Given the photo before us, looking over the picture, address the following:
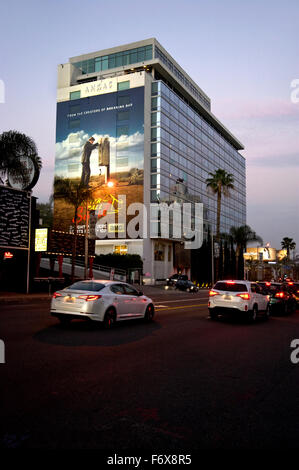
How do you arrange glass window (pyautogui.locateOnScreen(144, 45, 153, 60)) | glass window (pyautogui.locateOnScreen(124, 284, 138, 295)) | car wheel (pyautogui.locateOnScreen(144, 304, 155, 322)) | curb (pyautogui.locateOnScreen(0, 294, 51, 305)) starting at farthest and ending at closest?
glass window (pyautogui.locateOnScreen(144, 45, 153, 60)), curb (pyautogui.locateOnScreen(0, 294, 51, 305)), car wheel (pyautogui.locateOnScreen(144, 304, 155, 322)), glass window (pyautogui.locateOnScreen(124, 284, 138, 295))

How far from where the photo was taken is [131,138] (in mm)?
68500

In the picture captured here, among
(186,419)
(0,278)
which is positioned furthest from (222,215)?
(186,419)

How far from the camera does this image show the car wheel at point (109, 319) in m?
13.2

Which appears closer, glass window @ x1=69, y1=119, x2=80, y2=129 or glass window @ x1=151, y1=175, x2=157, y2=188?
glass window @ x1=151, y1=175, x2=157, y2=188

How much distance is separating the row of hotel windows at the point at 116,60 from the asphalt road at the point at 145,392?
71.4 m

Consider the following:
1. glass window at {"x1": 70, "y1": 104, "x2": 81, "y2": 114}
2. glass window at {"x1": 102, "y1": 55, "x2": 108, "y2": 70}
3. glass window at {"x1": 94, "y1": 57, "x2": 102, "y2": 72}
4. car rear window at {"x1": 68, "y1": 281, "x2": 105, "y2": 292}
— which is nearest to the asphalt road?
car rear window at {"x1": 68, "y1": 281, "x2": 105, "y2": 292}

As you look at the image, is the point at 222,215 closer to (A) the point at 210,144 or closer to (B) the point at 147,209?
(A) the point at 210,144

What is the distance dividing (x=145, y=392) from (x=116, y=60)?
79088mm

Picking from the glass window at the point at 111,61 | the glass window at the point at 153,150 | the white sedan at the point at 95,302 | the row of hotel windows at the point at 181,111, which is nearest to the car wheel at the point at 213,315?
the white sedan at the point at 95,302

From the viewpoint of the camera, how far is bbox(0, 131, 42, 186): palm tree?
94.8 ft

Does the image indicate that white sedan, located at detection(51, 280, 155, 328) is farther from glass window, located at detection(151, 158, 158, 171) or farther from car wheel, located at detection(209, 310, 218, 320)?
glass window, located at detection(151, 158, 158, 171)

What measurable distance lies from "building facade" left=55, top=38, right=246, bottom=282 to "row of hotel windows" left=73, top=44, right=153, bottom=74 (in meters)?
0.17

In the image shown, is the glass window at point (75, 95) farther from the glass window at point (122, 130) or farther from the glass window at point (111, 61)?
the glass window at point (122, 130)
